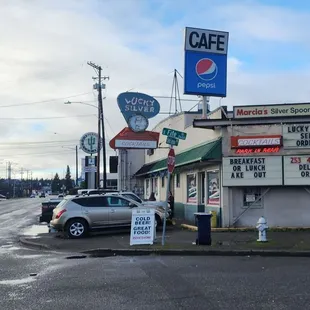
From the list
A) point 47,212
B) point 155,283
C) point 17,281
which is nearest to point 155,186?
point 47,212

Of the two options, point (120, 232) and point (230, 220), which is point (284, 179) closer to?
point (230, 220)

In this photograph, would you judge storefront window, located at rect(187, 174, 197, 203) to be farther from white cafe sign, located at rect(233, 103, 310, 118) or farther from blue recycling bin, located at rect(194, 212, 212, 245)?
blue recycling bin, located at rect(194, 212, 212, 245)

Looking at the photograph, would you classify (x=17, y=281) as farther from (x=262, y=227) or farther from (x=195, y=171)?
(x=195, y=171)

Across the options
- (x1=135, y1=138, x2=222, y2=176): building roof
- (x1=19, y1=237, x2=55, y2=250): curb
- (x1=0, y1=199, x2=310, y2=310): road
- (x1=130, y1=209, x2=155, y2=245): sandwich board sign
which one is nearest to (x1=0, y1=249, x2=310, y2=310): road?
(x1=0, y1=199, x2=310, y2=310): road

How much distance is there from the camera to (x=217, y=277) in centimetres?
922

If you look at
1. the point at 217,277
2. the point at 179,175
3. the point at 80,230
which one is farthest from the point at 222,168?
the point at 217,277

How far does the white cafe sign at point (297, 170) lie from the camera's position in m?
17.5

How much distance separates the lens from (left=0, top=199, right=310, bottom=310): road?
23.6 feet

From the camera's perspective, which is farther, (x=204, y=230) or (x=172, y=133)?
(x=172, y=133)

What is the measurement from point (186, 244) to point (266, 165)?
549 centimetres

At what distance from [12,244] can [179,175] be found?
11621 mm

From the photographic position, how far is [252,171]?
707 inches

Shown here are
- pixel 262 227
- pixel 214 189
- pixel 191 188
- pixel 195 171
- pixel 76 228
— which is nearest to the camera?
pixel 262 227

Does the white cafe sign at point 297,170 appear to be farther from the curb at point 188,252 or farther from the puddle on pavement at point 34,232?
the puddle on pavement at point 34,232
